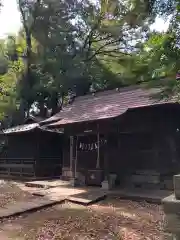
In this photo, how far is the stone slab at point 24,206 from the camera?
825 cm

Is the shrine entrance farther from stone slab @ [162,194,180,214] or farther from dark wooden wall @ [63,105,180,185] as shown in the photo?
stone slab @ [162,194,180,214]

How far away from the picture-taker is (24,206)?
9.21 meters

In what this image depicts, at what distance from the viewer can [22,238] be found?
626 cm

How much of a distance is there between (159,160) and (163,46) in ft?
31.0

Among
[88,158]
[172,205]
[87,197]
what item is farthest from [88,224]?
[88,158]

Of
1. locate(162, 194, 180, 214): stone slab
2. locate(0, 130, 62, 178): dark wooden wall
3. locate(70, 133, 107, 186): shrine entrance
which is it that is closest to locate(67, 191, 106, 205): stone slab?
locate(70, 133, 107, 186): shrine entrance

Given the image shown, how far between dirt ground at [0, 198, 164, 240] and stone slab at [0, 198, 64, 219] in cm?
25

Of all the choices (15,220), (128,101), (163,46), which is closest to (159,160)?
(128,101)

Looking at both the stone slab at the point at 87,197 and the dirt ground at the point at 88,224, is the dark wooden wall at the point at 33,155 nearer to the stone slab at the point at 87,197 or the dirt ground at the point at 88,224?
the stone slab at the point at 87,197

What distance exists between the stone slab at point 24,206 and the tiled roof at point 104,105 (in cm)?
413

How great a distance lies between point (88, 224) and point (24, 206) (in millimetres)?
2713

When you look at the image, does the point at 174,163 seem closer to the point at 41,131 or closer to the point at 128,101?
the point at 128,101

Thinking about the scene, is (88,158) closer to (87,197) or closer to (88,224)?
(87,197)

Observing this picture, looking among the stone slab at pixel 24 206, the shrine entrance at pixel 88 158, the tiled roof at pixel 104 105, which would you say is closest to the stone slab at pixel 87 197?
the stone slab at pixel 24 206
